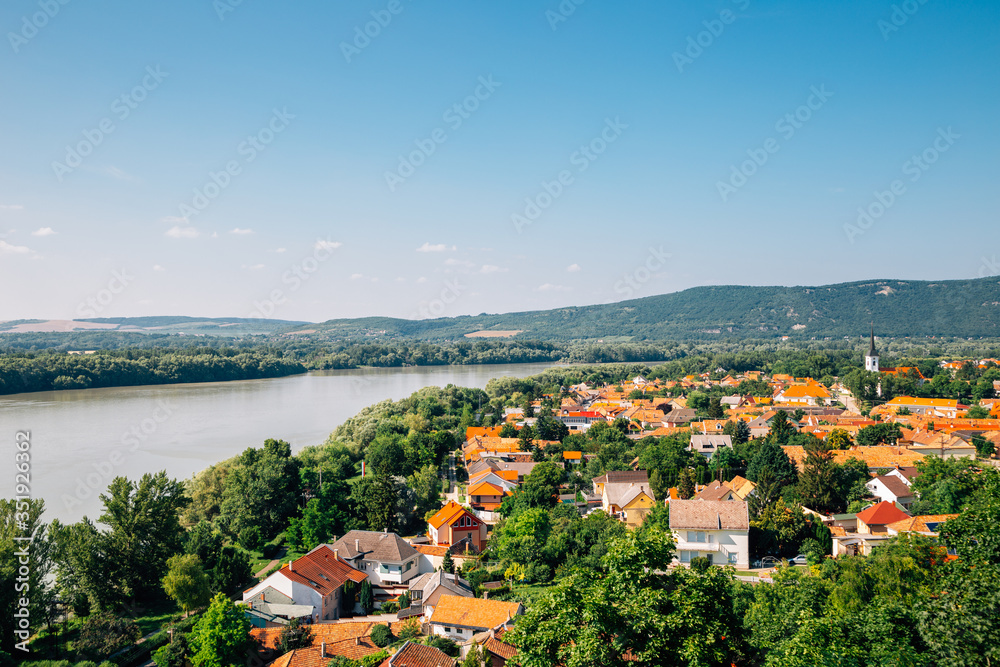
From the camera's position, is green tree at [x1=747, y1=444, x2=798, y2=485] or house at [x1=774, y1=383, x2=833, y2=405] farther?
house at [x1=774, y1=383, x2=833, y2=405]

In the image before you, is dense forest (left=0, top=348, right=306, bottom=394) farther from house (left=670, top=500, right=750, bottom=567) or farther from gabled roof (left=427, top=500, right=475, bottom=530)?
house (left=670, top=500, right=750, bottom=567)

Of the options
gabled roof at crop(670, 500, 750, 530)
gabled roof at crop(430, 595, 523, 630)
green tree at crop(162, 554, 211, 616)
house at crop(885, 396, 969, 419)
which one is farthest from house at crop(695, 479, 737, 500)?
house at crop(885, 396, 969, 419)

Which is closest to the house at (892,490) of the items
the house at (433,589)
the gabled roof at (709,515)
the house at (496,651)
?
the gabled roof at (709,515)

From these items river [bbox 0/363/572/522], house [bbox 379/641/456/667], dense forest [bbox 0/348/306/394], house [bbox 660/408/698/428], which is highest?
dense forest [bbox 0/348/306/394]

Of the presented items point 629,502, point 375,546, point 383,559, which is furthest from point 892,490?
point 375,546

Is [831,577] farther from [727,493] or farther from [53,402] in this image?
[53,402]

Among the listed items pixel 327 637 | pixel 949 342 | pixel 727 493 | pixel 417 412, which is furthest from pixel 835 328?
pixel 327 637

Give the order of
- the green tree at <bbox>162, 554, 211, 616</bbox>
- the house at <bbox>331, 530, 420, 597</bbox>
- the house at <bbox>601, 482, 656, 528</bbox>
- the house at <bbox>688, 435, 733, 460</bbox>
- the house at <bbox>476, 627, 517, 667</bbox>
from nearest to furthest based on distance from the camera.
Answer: the house at <bbox>476, 627, 517, 667</bbox>
the green tree at <bbox>162, 554, 211, 616</bbox>
the house at <bbox>331, 530, 420, 597</bbox>
the house at <bbox>601, 482, 656, 528</bbox>
the house at <bbox>688, 435, 733, 460</bbox>
